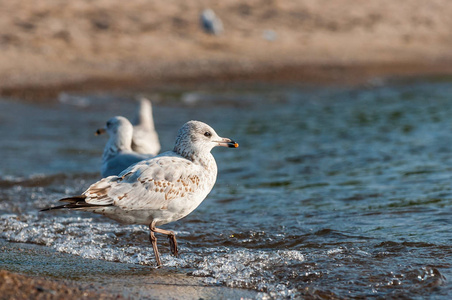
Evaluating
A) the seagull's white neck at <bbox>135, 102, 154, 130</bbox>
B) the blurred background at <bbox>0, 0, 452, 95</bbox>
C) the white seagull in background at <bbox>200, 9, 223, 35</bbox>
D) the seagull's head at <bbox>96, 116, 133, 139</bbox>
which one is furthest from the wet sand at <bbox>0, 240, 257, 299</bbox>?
the white seagull in background at <bbox>200, 9, 223, 35</bbox>

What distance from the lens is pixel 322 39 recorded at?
21.5 meters

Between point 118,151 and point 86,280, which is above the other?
point 118,151

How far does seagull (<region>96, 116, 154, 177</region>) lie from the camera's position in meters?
7.30

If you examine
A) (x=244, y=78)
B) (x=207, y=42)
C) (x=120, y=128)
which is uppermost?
(x=207, y=42)

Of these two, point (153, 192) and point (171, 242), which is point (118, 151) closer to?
point (171, 242)

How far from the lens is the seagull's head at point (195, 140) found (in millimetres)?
5836

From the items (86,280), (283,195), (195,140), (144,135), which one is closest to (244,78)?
(144,135)

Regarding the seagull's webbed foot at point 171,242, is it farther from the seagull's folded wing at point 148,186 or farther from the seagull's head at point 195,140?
the seagull's head at point 195,140

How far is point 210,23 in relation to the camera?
1994 centimetres

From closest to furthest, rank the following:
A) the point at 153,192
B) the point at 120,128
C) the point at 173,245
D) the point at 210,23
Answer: the point at 153,192, the point at 173,245, the point at 120,128, the point at 210,23

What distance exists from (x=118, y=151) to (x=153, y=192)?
8.13 ft

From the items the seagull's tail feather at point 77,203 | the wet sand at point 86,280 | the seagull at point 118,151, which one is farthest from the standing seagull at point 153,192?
the seagull at point 118,151

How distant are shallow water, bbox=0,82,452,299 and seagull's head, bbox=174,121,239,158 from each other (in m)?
0.91

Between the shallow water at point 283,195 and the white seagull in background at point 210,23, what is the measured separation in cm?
468
